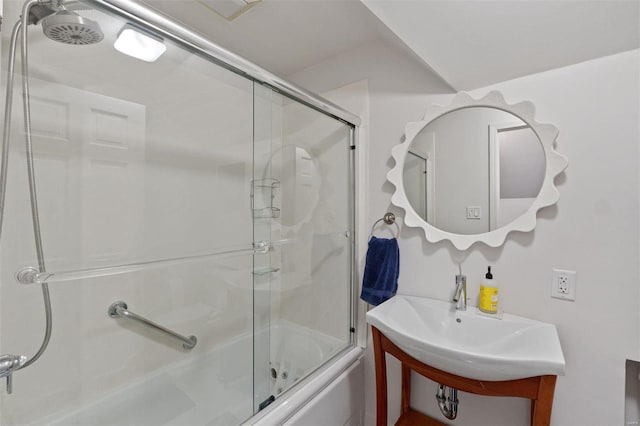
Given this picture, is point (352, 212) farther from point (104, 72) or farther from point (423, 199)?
point (104, 72)

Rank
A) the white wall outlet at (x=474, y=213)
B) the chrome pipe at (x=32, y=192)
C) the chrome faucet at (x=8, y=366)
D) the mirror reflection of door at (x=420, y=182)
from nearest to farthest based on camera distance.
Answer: the chrome faucet at (x=8, y=366)
the chrome pipe at (x=32, y=192)
the white wall outlet at (x=474, y=213)
the mirror reflection of door at (x=420, y=182)

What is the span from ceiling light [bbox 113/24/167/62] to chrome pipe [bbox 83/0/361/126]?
0.09 meters

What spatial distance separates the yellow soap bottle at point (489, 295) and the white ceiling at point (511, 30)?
0.91 meters

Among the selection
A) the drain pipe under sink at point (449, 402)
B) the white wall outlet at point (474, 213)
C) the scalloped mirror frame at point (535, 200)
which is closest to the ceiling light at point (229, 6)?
the scalloped mirror frame at point (535, 200)

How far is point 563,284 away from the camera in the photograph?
1.23 m

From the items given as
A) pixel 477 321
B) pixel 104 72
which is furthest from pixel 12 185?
pixel 477 321

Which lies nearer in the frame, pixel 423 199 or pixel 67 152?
pixel 67 152

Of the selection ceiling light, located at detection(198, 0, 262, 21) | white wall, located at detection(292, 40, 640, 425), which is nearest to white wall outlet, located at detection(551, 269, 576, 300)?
white wall, located at detection(292, 40, 640, 425)

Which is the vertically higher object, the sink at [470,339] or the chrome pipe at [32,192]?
the chrome pipe at [32,192]

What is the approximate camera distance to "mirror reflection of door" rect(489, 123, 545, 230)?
1.29 meters

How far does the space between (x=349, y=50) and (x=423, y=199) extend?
3.50ft

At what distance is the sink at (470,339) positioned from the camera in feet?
3.12

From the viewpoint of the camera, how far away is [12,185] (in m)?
1.10

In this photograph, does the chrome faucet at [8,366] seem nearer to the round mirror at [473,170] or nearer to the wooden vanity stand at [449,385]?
the wooden vanity stand at [449,385]
